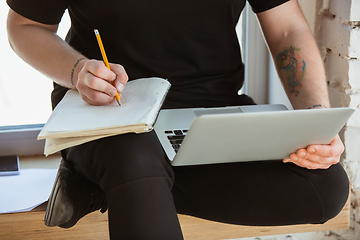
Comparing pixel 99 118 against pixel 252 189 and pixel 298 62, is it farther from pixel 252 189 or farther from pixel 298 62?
pixel 298 62

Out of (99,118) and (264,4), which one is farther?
(264,4)

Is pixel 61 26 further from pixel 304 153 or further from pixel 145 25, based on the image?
pixel 304 153

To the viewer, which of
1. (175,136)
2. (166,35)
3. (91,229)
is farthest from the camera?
(91,229)

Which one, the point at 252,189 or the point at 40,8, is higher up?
the point at 40,8

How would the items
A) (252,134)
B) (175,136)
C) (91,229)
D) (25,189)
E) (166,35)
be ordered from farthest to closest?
(25,189) < (91,229) < (166,35) < (175,136) < (252,134)

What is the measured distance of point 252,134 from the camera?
0.61 m

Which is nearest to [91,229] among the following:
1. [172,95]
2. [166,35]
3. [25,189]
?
[25,189]

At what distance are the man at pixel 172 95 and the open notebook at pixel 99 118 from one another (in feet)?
0.12

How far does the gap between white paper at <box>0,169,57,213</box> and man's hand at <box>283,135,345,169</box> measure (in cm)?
69

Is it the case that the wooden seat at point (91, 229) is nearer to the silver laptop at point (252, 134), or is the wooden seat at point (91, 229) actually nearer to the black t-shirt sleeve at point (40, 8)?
the silver laptop at point (252, 134)

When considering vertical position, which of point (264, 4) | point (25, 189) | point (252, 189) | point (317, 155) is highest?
point (264, 4)

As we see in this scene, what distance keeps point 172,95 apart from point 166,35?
0.15 meters

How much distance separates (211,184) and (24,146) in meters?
0.88

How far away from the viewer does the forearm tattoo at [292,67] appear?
2.96 ft
